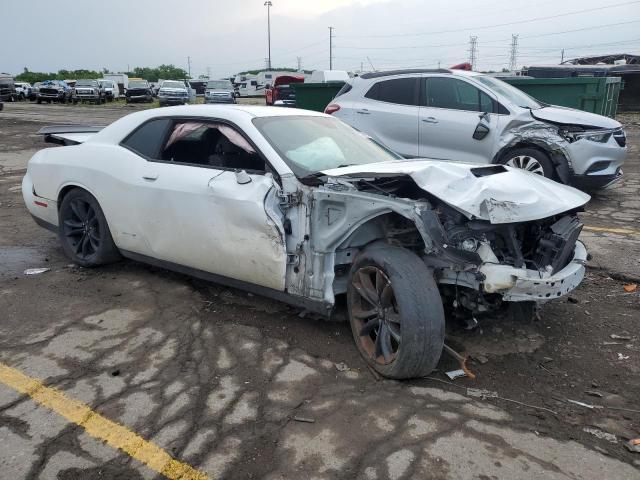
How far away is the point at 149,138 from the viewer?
15.1 ft

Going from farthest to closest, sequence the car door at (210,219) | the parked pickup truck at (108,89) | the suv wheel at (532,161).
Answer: the parked pickup truck at (108,89)
the suv wheel at (532,161)
the car door at (210,219)

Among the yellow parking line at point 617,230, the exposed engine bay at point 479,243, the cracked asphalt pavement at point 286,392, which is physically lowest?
the cracked asphalt pavement at point 286,392

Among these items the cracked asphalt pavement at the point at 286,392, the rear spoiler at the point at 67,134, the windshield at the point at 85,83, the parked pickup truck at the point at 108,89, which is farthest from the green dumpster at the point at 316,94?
the parked pickup truck at the point at 108,89

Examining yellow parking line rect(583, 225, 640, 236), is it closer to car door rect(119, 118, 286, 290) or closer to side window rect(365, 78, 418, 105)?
side window rect(365, 78, 418, 105)

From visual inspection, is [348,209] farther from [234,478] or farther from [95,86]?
[95,86]

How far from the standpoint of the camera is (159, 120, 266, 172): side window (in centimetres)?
403

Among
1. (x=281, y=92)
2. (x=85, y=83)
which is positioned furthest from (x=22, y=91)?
(x=281, y=92)

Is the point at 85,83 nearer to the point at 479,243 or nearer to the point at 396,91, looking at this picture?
the point at 396,91

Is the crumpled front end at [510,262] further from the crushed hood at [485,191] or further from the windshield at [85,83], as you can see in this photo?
the windshield at [85,83]

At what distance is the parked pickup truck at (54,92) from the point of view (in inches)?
1596

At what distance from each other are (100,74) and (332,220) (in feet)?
260

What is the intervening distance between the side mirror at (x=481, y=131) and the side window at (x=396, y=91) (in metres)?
1.14

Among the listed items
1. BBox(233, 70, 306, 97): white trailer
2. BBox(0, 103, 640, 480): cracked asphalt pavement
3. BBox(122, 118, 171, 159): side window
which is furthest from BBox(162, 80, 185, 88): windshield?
BBox(0, 103, 640, 480): cracked asphalt pavement

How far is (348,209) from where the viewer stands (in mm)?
3408
